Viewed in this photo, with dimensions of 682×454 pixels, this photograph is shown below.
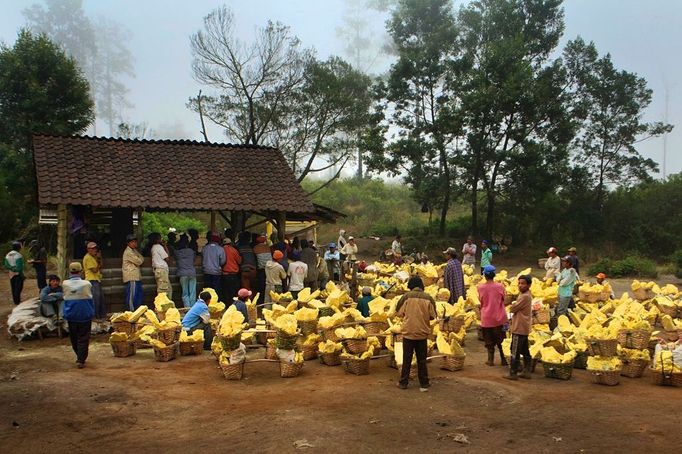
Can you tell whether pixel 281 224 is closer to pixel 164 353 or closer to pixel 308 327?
pixel 308 327

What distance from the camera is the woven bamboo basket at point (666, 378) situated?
7910mm

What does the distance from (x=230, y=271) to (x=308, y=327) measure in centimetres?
444

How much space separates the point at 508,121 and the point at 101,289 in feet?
70.6

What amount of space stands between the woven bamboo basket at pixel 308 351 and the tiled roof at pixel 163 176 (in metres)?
5.31

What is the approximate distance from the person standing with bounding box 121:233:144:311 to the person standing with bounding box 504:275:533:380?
7.56m

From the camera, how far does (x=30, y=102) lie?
80.7 feet

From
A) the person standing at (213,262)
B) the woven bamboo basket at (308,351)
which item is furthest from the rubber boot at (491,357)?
the person standing at (213,262)

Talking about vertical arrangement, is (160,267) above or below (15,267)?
above

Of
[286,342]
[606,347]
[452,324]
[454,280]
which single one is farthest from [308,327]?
[606,347]

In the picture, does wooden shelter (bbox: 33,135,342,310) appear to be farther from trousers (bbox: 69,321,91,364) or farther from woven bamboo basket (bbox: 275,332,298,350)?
woven bamboo basket (bbox: 275,332,298,350)

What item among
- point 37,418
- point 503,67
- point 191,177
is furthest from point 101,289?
point 503,67

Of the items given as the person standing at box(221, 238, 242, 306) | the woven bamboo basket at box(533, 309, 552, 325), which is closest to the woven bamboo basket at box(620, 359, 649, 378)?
the woven bamboo basket at box(533, 309, 552, 325)

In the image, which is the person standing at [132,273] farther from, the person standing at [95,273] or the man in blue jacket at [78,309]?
the man in blue jacket at [78,309]

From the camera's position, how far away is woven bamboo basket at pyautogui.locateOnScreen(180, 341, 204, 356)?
975 cm
